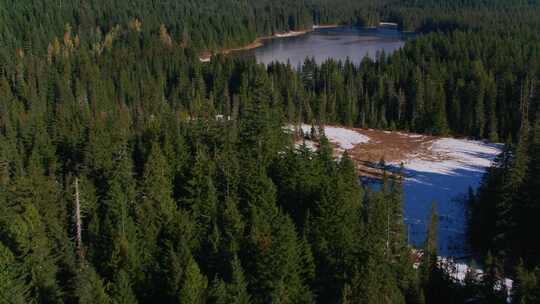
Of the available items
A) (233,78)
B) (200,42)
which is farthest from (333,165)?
(200,42)

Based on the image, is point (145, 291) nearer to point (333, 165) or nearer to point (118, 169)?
point (118, 169)

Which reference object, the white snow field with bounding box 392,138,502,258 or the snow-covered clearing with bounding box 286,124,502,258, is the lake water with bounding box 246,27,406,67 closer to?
the snow-covered clearing with bounding box 286,124,502,258

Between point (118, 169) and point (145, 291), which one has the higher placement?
point (118, 169)

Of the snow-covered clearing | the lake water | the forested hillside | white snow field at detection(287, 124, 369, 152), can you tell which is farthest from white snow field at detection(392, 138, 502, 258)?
the lake water

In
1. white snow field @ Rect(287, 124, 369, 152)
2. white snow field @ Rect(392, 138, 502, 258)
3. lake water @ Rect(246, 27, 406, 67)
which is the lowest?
white snow field @ Rect(392, 138, 502, 258)

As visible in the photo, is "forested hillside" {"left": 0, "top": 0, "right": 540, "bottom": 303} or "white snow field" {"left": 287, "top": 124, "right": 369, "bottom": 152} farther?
"white snow field" {"left": 287, "top": 124, "right": 369, "bottom": 152}

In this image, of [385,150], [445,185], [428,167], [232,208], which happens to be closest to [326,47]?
[385,150]
